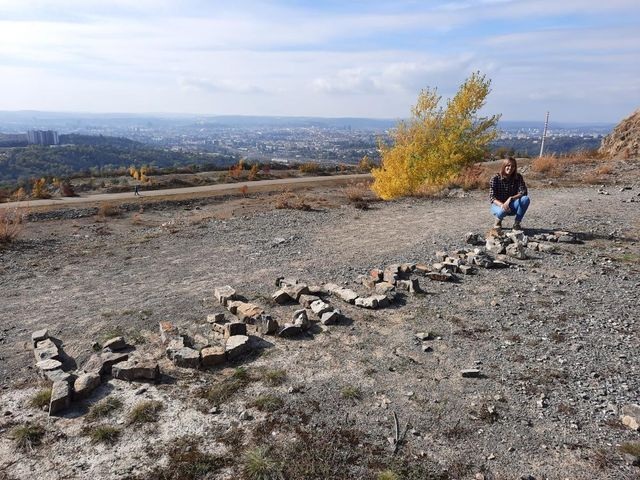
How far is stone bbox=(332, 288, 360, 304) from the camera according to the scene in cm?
786

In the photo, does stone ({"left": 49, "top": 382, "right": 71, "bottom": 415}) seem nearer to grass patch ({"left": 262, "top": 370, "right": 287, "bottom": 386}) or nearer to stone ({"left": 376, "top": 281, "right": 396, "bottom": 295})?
grass patch ({"left": 262, "top": 370, "right": 287, "bottom": 386})

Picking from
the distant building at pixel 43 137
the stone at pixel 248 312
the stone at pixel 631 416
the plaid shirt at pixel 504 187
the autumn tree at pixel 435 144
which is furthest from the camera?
the distant building at pixel 43 137

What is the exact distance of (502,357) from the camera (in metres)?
5.95

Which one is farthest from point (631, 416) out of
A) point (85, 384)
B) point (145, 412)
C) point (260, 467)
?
point (85, 384)

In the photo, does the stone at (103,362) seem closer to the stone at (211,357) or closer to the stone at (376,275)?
the stone at (211,357)

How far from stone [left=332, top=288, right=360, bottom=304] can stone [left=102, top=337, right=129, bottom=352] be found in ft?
12.0

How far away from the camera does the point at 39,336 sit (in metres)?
6.70

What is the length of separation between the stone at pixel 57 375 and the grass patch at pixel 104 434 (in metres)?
0.91

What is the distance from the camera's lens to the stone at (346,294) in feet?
25.8

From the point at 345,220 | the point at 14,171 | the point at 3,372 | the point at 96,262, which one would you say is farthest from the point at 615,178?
the point at 14,171

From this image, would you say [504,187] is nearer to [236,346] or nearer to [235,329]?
[235,329]

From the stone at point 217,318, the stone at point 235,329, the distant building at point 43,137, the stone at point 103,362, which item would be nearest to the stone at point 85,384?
the stone at point 103,362

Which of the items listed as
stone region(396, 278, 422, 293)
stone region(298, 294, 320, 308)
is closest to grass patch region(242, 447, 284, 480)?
stone region(298, 294, 320, 308)

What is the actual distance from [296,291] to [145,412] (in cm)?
360
